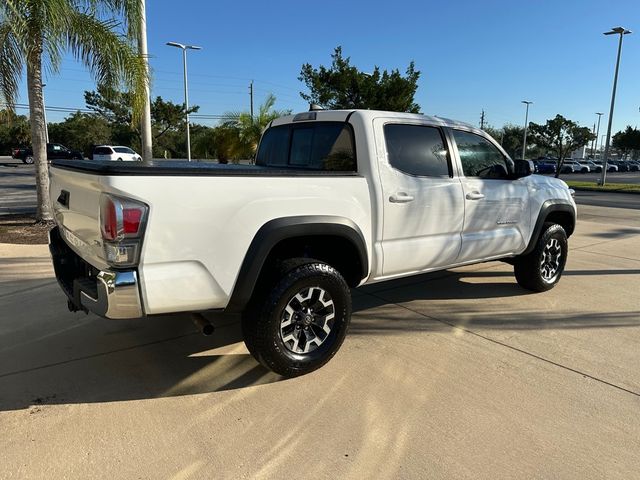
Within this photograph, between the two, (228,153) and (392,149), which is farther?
(228,153)

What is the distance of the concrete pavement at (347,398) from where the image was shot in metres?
2.56

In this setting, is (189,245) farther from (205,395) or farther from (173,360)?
(173,360)

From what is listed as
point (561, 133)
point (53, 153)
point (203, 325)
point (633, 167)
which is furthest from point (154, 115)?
point (633, 167)

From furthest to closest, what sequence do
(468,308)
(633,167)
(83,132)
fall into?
(633,167), (83,132), (468,308)

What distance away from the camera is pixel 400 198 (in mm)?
3857

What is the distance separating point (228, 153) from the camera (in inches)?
→ 910

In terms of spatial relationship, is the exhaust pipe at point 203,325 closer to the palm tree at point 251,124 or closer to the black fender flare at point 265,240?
the black fender flare at point 265,240

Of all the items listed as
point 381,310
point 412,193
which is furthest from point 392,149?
point 381,310

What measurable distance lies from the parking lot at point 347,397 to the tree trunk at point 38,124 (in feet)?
16.2

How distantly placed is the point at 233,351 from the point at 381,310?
1.65 meters

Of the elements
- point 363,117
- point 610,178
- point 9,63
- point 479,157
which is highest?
point 9,63

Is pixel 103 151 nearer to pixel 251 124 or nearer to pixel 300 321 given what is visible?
pixel 251 124

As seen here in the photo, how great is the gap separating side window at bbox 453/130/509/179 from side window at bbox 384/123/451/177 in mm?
260

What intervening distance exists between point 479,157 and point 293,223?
2431 mm
